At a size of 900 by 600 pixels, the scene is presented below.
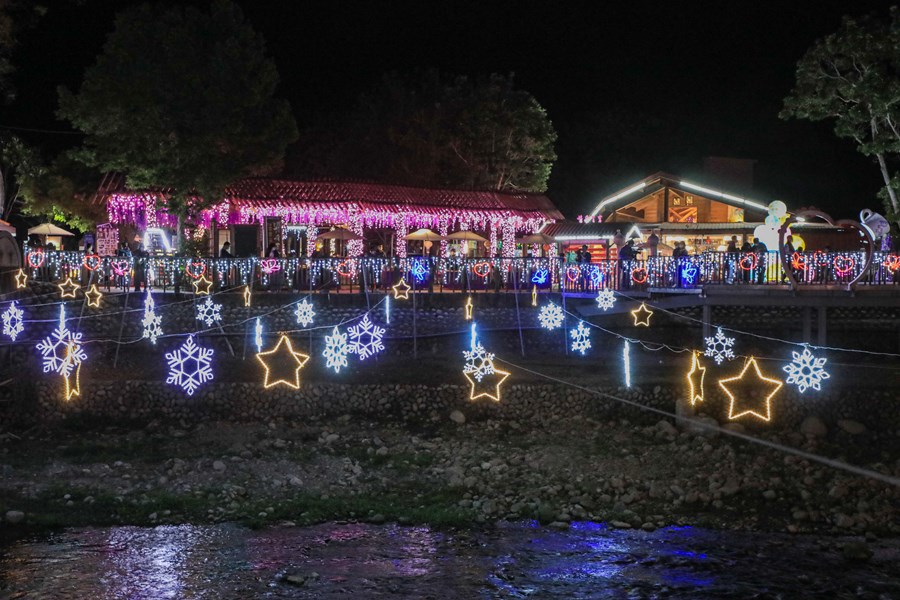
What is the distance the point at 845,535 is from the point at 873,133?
14.7 metres

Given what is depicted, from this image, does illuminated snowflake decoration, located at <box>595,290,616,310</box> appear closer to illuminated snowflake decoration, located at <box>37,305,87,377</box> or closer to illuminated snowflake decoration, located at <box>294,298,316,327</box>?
illuminated snowflake decoration, located at <box>294,298,316,327</box>

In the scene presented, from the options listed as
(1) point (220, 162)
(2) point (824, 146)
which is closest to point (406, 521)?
(1) point (220, 162)

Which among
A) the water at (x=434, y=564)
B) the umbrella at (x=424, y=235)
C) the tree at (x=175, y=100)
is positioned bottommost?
the water at (x=434, y=564)

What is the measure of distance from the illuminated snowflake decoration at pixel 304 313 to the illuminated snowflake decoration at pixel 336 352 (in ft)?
4.04

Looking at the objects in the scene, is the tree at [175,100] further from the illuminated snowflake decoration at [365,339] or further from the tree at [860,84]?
the tree at [860,84]

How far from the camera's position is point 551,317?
23.2m

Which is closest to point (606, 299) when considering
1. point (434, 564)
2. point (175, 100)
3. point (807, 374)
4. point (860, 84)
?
point (807, 374)

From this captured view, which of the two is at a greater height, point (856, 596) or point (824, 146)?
point (824, 146)

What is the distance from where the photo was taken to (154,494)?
53.9 ft

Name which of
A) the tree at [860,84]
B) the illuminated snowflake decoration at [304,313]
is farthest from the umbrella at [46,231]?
the tree at [860,84]

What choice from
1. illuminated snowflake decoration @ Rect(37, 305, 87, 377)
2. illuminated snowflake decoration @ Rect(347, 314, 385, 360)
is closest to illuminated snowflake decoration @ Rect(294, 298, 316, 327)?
illuminated snowflake decoration @ Rect(347, 314, 385, 360)

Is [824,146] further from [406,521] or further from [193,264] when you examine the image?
[406,521]

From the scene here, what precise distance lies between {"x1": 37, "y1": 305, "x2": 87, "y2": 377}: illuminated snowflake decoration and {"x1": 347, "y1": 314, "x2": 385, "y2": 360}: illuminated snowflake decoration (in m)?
6.16

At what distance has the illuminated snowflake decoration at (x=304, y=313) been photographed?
75.0ft
